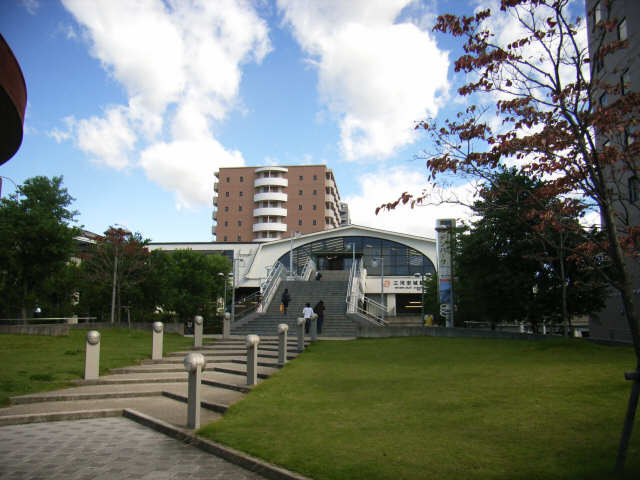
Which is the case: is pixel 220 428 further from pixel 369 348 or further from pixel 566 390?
pixel 369 348

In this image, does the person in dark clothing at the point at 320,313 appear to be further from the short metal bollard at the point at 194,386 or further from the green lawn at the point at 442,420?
the short metal bollard at the point at 194,386

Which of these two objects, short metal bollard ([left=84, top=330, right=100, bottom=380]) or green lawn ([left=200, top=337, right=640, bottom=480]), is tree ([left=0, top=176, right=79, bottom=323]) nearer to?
short metal bollard ([left=84, top=330, right=100, bottom=380])

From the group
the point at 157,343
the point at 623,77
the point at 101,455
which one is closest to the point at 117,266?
the point at 157,343

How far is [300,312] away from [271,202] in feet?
179

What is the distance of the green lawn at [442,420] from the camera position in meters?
4.70

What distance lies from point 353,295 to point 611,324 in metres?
13.3

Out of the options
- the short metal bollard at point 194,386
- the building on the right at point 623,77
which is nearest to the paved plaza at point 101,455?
the short metal bollard at point 194,386

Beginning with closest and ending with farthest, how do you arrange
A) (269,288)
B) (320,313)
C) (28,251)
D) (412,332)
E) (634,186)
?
(634,186), (412,332), (320,313), (28,251), (269,288)

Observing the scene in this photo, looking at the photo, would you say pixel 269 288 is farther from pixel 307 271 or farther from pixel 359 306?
pixel 307 271

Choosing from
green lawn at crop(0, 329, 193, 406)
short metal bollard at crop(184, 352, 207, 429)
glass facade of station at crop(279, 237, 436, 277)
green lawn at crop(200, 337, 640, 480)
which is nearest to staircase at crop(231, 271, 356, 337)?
Answer: green lawn at crop(0, 329, 193, 406)

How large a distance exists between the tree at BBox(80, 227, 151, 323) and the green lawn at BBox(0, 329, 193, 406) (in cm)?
751

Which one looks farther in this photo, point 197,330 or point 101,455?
point 197,330

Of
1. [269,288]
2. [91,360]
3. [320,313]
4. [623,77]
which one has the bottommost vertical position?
[91,360]

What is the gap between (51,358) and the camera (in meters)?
13.8
